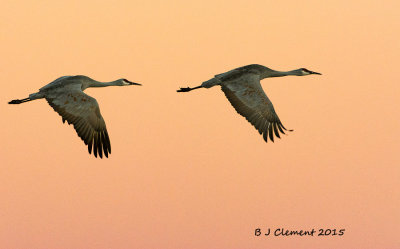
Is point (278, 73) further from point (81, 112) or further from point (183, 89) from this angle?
point (81, 112)

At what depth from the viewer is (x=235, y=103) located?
16.2m

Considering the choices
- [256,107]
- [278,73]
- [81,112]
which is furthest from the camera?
[278,73]

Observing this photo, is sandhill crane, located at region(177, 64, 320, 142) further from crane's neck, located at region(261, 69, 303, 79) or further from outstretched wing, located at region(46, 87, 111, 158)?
outstretched wing, located at region(46, 87, 111, 158)

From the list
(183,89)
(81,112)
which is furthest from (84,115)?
(183,89)

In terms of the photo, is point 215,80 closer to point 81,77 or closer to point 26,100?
point 81,77

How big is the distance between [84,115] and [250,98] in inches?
131

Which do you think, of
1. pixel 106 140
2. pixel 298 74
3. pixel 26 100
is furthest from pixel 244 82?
pixel 26 100

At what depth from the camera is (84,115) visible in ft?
50.3

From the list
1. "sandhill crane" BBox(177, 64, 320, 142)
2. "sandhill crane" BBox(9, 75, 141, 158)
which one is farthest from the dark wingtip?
"sandhill crane" BBox(9, 75, 141, 158)

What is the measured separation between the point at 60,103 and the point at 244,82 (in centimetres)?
373

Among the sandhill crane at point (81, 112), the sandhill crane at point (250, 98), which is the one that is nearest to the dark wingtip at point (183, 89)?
the sandhill crane at point (250, 98)

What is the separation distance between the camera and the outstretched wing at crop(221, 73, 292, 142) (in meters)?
16.0

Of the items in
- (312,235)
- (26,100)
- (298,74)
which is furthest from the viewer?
(298,74)

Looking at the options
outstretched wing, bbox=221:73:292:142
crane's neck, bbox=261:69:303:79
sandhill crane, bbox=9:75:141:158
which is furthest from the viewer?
crane's neck, bbox=261:69:303:79
